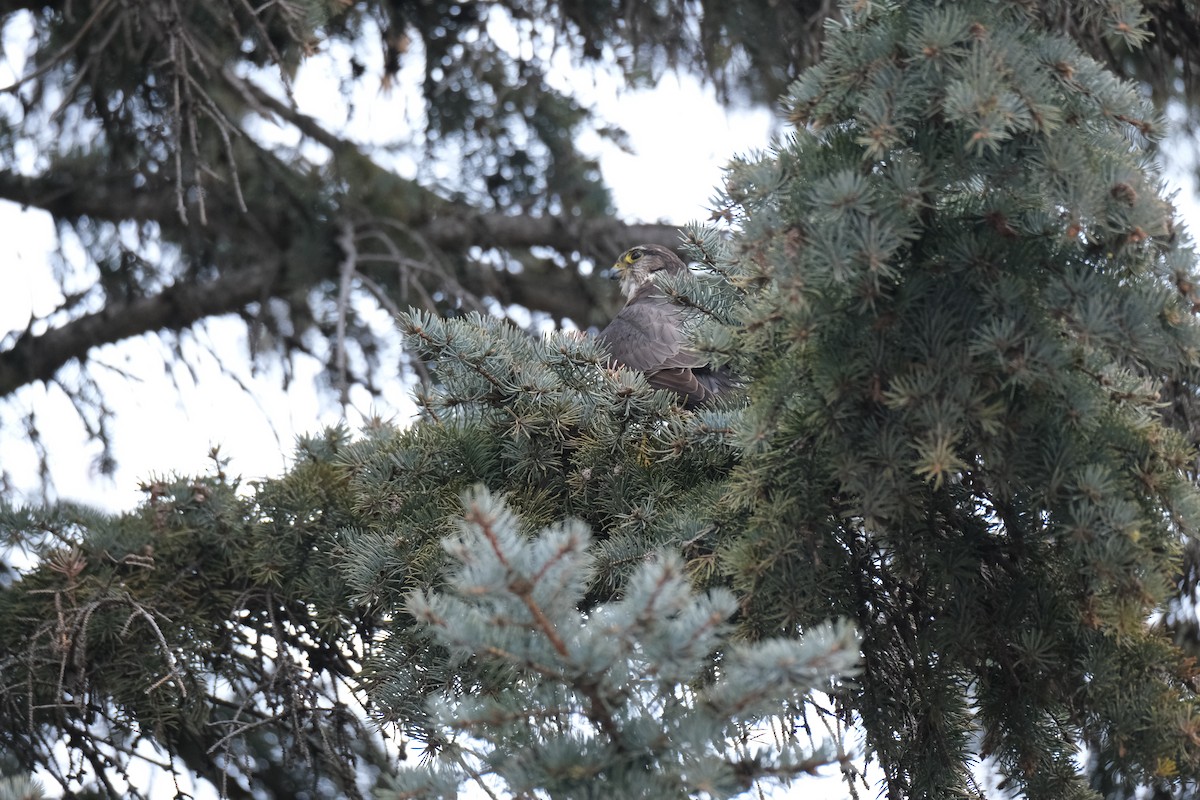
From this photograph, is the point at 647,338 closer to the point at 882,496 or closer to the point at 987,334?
the point at 882,496

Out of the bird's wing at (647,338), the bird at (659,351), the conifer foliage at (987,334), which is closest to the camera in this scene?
the conifer foliage at (987,334)

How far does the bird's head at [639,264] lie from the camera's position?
5.93 metres

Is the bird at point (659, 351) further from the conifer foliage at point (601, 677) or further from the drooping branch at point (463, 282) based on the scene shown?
the conifer foliage at point (601, 677)

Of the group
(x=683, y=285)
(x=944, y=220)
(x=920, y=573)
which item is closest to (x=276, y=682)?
(x=683, y=285)

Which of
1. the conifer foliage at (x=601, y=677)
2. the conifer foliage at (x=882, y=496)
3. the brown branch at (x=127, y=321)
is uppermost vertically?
the brown branch at (x=127, y=321)

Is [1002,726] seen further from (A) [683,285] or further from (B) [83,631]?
(B) [83,631]

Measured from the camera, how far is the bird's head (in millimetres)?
5934

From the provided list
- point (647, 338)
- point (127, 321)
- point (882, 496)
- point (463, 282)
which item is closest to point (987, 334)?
point (882, 496)

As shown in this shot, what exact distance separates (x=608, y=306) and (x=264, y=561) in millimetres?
3422

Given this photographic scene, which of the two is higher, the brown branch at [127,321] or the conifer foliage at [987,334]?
the brown branch at [127,321]

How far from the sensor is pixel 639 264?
5949 mm

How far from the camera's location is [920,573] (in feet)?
8.26

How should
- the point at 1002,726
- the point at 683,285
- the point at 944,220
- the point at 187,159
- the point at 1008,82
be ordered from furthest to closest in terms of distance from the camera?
the point at 187,159 < the point at 683,285 < the point at 1002,726 < the point at 944,220 < the point at 1008,82

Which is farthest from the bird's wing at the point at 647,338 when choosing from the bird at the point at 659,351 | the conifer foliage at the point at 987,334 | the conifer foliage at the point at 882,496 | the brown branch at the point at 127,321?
the brown branch at the point at 127,321
